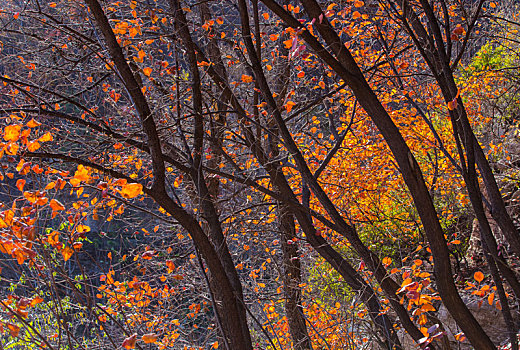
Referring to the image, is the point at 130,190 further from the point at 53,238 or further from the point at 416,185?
the point at 416,185

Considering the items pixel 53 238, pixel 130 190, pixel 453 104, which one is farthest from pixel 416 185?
pixel 53 238

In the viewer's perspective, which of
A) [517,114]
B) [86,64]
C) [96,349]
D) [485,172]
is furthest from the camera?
[517,114]

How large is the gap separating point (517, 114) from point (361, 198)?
265cm

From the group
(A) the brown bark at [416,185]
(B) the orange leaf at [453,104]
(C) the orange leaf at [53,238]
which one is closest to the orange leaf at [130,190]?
(C) the orange leaf at [53,238]

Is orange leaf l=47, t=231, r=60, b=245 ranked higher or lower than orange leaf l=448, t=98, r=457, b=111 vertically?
lower

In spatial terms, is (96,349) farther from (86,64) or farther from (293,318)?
(86,64)

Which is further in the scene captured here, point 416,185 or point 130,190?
point 416,185

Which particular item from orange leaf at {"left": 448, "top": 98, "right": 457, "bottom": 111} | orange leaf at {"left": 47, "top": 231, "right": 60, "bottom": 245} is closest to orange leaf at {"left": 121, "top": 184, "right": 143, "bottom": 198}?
orange leaf at {"left": 47, "top": 231, "right": 60, "bottom": 245}

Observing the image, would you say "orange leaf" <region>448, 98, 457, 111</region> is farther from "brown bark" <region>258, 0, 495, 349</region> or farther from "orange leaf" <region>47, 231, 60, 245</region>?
"orange leaf" <region>47, 231, 60, 245</region>

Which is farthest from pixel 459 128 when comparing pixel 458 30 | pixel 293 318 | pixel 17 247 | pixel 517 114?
pixel 517 114

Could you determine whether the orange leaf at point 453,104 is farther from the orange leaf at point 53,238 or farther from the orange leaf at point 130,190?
the orange leaf at point 53,238

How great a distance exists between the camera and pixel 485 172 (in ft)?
8.57

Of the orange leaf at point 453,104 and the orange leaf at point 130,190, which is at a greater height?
the orange leaf at point 453,104

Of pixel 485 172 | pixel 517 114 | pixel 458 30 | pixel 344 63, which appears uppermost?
pixel 517 114
